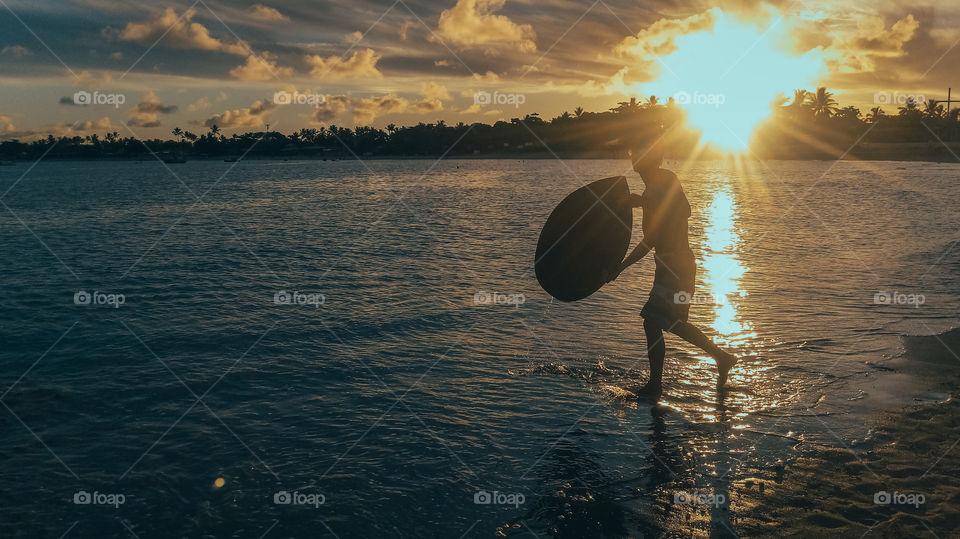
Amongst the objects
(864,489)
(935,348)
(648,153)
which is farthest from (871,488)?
(935,348)

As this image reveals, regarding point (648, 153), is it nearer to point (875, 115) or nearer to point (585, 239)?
point (585, 239)

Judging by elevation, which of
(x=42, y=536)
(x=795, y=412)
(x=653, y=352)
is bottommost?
(x=42, y=536)

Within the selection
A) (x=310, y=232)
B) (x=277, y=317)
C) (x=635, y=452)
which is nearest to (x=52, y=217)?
(x=310, y=232)

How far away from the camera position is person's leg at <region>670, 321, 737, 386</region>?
692 cm

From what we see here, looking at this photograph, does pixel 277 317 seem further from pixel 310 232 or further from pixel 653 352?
pixel 310 232

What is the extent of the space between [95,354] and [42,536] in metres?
5.51

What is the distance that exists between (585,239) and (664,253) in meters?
0.87

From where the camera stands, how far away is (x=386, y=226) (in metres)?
30.2

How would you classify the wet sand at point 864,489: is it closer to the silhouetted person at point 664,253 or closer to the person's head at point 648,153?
the silhouetted person at point 664,253

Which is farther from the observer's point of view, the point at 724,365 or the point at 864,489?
the point at 724,365

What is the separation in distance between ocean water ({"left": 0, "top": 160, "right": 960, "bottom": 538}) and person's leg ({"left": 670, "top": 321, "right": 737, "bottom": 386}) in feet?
0.79

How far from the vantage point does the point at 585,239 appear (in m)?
7.26

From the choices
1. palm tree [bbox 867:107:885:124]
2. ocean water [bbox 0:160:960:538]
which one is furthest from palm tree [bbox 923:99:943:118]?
ocean water [bbox 0:160:960:538]

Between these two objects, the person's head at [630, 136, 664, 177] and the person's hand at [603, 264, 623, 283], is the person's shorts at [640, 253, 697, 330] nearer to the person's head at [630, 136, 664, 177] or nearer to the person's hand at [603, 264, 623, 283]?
the person's hand at [603, 264, 623, 283]
